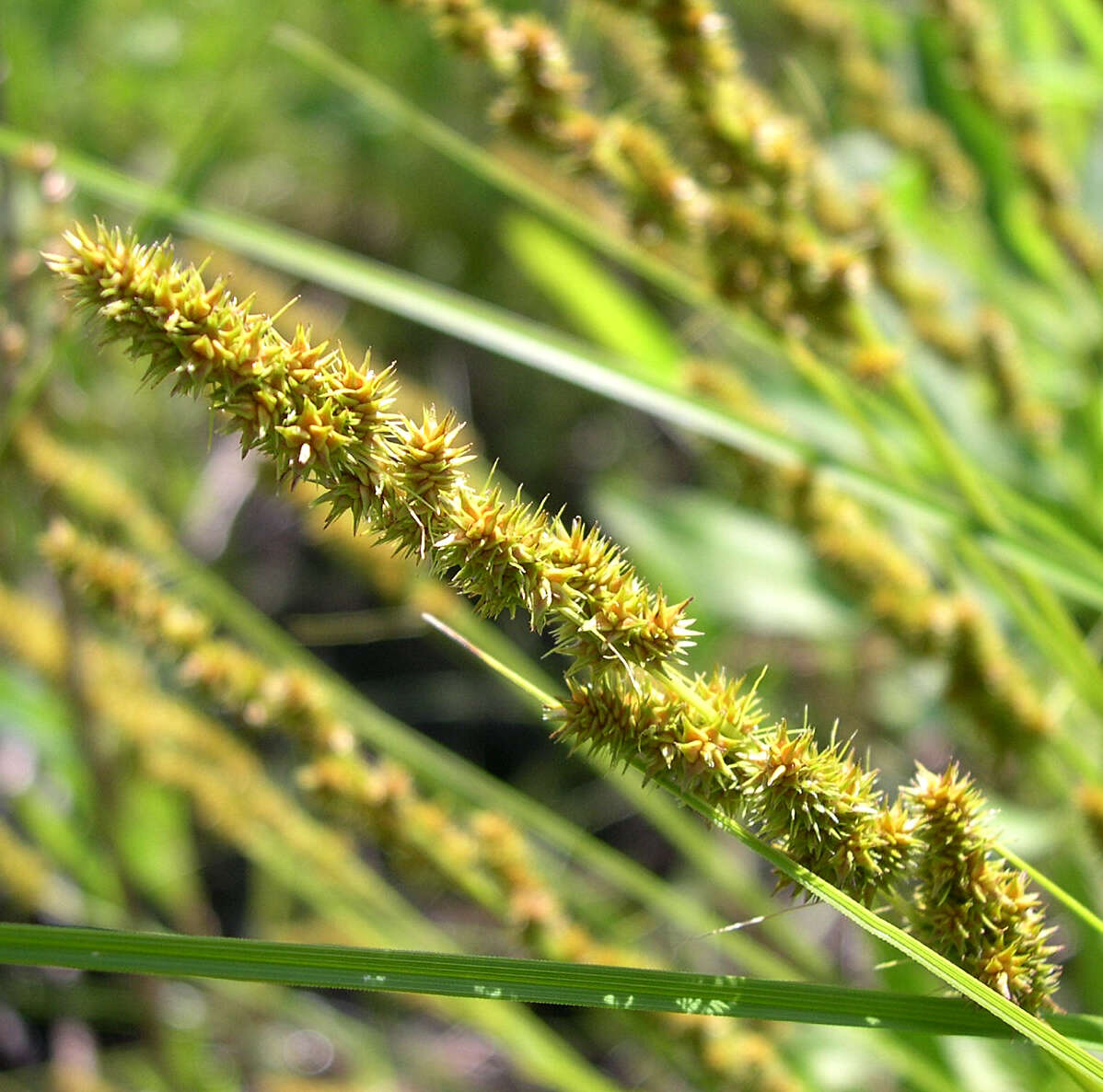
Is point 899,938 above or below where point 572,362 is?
below

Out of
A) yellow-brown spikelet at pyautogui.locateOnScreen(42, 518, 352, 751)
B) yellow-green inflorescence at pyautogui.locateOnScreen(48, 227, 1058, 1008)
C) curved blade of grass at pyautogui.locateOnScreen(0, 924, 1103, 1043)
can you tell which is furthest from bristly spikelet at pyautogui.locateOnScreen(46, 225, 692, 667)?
yellow-brown spikelet at pyautogui.locateOnScreen(42, 518, 352, 751)

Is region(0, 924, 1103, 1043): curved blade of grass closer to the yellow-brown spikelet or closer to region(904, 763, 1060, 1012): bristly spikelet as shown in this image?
region(904, 763, 1060, 1012): bristly spikelet

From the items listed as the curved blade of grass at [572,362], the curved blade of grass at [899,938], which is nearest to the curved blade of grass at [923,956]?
the curved blade of grass at [899,938]

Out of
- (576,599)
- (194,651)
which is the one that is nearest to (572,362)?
(194,651)

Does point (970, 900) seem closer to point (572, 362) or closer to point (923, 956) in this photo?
point (923, 956)

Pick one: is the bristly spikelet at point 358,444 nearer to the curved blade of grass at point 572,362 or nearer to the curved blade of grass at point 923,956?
the curved blade of grass at point 923,956
